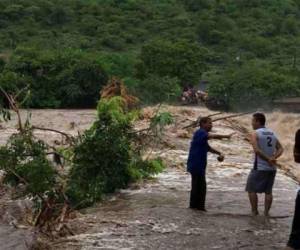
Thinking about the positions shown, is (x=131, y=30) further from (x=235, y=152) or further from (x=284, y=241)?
(x=284, y=241)

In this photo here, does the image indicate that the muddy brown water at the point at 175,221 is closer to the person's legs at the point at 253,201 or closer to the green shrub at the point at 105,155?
the person's legs at the point at 253,201

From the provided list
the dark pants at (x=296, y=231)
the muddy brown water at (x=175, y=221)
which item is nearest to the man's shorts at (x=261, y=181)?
Answer: the muddy brown water at (x=175, y=221)

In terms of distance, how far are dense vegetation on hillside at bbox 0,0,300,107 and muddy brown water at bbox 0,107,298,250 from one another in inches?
888

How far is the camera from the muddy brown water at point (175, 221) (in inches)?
381

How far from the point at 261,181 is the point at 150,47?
43961mm

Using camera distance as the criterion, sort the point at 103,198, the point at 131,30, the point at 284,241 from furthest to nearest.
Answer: the point at 131,30, the point at 103,198, the point at 284,241

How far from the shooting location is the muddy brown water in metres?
9.69

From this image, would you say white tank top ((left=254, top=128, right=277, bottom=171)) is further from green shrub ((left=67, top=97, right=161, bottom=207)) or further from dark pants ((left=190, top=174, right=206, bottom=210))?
green shrub ((left=67, top=97, right=161, bottom=207))

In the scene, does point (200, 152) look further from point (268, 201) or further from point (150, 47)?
point (150, 47)

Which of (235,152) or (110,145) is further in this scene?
(235,152)

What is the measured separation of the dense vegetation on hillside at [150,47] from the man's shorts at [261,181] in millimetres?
26638

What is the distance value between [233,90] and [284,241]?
41404mm

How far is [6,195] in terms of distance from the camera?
→ 14.1 metres

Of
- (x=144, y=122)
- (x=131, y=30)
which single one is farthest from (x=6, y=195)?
(x=131, y=30)
